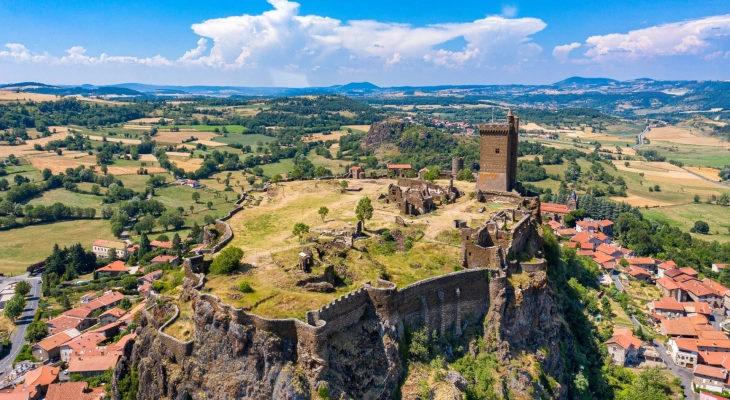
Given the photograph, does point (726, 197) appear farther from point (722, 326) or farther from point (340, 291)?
point (340, 291)

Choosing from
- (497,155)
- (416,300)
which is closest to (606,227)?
(497,155)

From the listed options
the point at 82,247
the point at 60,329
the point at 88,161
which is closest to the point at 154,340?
the point at 60,329

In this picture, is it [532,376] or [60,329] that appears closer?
[532,376]

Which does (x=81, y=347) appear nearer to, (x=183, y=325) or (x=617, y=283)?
(x=183, y=325)

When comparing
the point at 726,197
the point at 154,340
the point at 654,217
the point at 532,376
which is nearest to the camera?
the point at 154,340

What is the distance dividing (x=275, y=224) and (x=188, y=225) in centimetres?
7466

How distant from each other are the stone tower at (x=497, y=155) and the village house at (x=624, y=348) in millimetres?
25677

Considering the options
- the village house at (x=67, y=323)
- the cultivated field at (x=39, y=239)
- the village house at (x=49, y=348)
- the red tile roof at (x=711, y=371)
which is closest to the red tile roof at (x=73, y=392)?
the village house at (x=49, y=348)

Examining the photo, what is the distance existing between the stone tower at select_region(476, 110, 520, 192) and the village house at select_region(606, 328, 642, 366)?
2568cm

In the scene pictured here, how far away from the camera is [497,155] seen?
244 feet

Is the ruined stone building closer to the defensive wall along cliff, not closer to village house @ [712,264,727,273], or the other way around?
the defensive wall along cliff

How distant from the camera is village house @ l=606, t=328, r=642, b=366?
66812 mm

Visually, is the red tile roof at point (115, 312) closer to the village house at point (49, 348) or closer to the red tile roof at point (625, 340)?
the village house at point (49, 348)

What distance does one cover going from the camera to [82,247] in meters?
Answer: 114
